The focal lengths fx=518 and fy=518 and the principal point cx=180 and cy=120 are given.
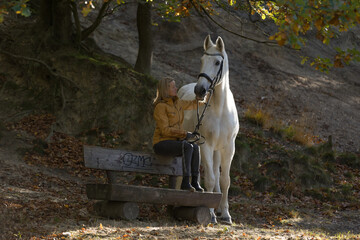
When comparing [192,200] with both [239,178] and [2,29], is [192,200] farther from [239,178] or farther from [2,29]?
[2,29]

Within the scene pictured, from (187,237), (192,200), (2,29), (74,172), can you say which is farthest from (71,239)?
(2,29)

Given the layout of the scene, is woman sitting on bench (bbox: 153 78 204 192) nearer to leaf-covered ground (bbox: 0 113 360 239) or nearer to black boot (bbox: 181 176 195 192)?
black boot (bbox: 181 176 195 192)

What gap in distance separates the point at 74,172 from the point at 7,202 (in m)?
4.07

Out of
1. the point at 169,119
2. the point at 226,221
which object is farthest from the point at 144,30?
the point at 226,221

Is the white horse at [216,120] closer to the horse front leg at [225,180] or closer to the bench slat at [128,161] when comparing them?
the horse front leg at [225,180]

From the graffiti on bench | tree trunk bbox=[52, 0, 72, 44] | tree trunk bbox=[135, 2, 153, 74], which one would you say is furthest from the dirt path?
tree trunk bbox=[135, 2, 153, 74]

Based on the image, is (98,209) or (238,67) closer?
(98,209)

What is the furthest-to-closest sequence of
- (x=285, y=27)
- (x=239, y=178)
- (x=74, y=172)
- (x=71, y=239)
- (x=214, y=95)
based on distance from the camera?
(x=239, y=178) → (x=74, y=172) → (x=214, y=95) → (x=71, y=239) → (x=285, y=27)

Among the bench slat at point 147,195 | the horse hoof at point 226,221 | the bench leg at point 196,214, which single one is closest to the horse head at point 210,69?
the bench slat at point 147,195

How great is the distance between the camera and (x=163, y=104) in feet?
23.9

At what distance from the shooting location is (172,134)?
7.26 meters

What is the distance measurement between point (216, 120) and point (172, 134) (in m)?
1.04

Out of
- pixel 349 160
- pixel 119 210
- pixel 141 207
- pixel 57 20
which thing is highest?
pixel 57 20

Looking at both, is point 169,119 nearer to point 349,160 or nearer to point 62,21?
point 62,21
